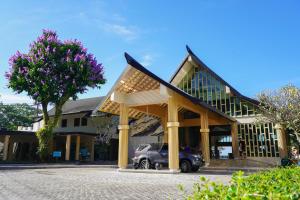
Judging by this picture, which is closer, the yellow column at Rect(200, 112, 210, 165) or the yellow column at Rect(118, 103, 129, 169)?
the yellow column at Rect(118, 103, 129, 169)

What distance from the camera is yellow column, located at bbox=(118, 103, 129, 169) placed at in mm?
16562

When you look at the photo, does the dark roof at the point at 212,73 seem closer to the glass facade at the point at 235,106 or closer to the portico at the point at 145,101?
the glass facade at the point at 235,106

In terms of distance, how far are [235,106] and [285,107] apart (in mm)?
6328

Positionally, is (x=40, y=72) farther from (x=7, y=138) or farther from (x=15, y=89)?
(x=7, y=138)

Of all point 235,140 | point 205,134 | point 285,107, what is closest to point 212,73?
point 235,140

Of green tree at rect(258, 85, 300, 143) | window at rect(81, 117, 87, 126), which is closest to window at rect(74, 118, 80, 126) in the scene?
window at rect(81, 117, 87, 126)

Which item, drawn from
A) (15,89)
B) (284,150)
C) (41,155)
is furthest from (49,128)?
(284,150)

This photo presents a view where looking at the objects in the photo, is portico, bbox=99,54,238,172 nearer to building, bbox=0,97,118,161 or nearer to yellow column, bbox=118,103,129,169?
yellow column, bbox=118,103,129,169

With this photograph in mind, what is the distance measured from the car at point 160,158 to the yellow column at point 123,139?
77 centimetres

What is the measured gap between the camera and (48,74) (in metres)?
25.9

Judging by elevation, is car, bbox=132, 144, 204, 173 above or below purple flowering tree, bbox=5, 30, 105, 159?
below

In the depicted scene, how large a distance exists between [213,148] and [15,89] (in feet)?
70.7

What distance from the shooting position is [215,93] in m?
24.9

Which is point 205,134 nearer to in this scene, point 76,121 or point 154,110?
point 154,110
